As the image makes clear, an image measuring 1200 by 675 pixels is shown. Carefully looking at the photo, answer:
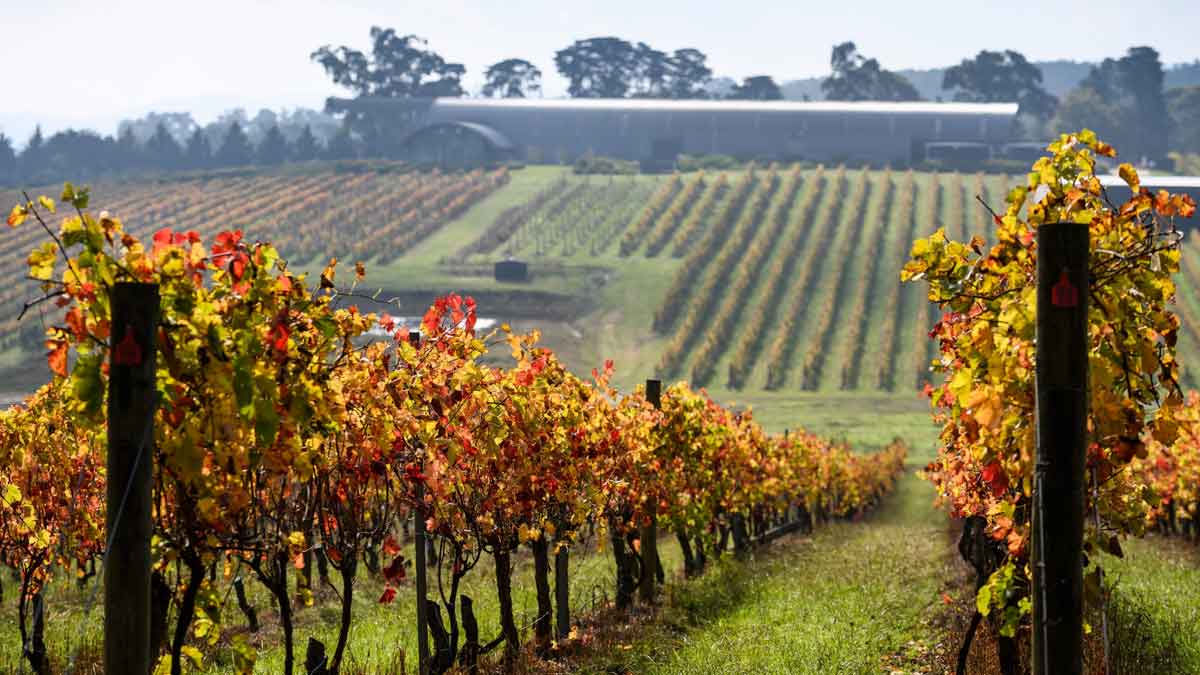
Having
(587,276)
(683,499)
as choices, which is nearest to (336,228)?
(587,276)

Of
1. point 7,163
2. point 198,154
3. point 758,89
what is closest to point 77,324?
point 198,154

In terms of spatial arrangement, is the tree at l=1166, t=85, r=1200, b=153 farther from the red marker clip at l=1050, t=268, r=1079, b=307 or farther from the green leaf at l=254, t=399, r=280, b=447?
the green leaf at l=254, t=399, r=280, b=447

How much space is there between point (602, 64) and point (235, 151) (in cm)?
4384

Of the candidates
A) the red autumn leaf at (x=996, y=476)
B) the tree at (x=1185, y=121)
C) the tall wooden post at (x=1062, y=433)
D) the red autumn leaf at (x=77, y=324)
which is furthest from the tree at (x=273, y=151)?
the tall wooden post at (x=1062, y=433)

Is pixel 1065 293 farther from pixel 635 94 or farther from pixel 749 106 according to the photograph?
pixel 635 94

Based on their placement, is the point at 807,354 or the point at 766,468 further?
the point at 807,354

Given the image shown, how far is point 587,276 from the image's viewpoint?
72.7m

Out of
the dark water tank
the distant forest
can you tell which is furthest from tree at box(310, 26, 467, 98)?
the dark water tank

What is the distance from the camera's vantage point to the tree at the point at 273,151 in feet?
420

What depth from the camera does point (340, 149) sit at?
12712cm

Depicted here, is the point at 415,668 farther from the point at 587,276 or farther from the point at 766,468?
the point at 587,276

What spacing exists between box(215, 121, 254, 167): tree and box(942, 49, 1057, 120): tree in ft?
236

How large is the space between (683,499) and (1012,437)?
31.9ft

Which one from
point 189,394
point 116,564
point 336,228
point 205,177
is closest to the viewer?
point 116,564
